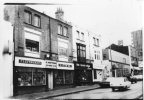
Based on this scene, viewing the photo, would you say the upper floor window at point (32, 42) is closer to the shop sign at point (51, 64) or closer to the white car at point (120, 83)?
the shop sign at point (51, 64)

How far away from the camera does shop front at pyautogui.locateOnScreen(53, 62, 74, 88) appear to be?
895 cm

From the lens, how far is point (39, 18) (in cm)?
933

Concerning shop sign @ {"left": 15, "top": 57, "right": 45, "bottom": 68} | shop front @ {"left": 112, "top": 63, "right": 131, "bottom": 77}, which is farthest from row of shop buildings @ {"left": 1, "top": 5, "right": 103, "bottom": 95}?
shop front @ {"left": 112, "top": 63, "right": 131, "bottom": 77}

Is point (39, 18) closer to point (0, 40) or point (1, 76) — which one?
point (0, 40)

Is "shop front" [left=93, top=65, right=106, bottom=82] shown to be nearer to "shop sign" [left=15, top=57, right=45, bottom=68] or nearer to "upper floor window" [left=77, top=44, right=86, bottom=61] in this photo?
"upper floor window" [left=77, top=44, right=86, bottom=61]

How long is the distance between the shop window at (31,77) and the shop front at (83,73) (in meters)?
1.31

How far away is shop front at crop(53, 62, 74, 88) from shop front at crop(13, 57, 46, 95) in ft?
1.65

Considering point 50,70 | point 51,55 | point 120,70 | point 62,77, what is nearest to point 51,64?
point 50,70

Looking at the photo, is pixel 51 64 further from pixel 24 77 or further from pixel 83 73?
pixel 83 73

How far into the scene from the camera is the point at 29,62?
8625mm

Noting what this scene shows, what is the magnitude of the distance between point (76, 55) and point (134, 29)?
2606mm

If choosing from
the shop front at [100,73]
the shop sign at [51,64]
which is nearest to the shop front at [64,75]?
the shop sign at [51,64]

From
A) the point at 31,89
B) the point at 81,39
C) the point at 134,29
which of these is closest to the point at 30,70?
the point at 31,89

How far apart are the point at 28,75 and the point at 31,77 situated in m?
0.26
